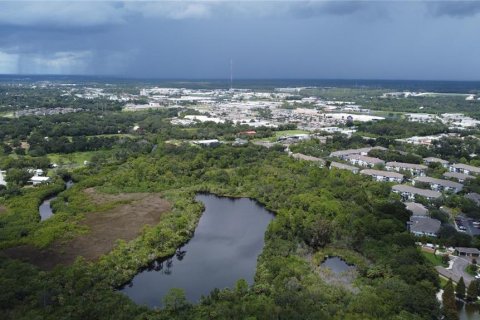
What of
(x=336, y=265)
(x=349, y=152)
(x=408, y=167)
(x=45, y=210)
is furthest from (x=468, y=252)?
(x=45, y=210)

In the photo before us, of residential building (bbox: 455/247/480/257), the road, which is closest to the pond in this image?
the road

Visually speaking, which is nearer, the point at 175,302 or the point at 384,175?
the point at 175,302

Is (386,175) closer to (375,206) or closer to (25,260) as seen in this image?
(375,206)

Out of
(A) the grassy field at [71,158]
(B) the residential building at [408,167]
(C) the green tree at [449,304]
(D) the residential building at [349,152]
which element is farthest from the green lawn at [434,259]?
(A) the grassy field at [71,158]

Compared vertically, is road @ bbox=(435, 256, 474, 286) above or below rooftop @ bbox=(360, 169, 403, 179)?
below

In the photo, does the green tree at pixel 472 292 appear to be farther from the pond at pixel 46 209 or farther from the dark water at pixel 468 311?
the pond at pixel 46 209

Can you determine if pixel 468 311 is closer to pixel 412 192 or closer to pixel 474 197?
pixel 412 192

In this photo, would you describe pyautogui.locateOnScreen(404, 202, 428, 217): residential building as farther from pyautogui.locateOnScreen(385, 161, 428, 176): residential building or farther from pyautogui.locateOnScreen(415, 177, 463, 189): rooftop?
pyautogui.locateOnScreen(385, 161, 428, 176): residential building
